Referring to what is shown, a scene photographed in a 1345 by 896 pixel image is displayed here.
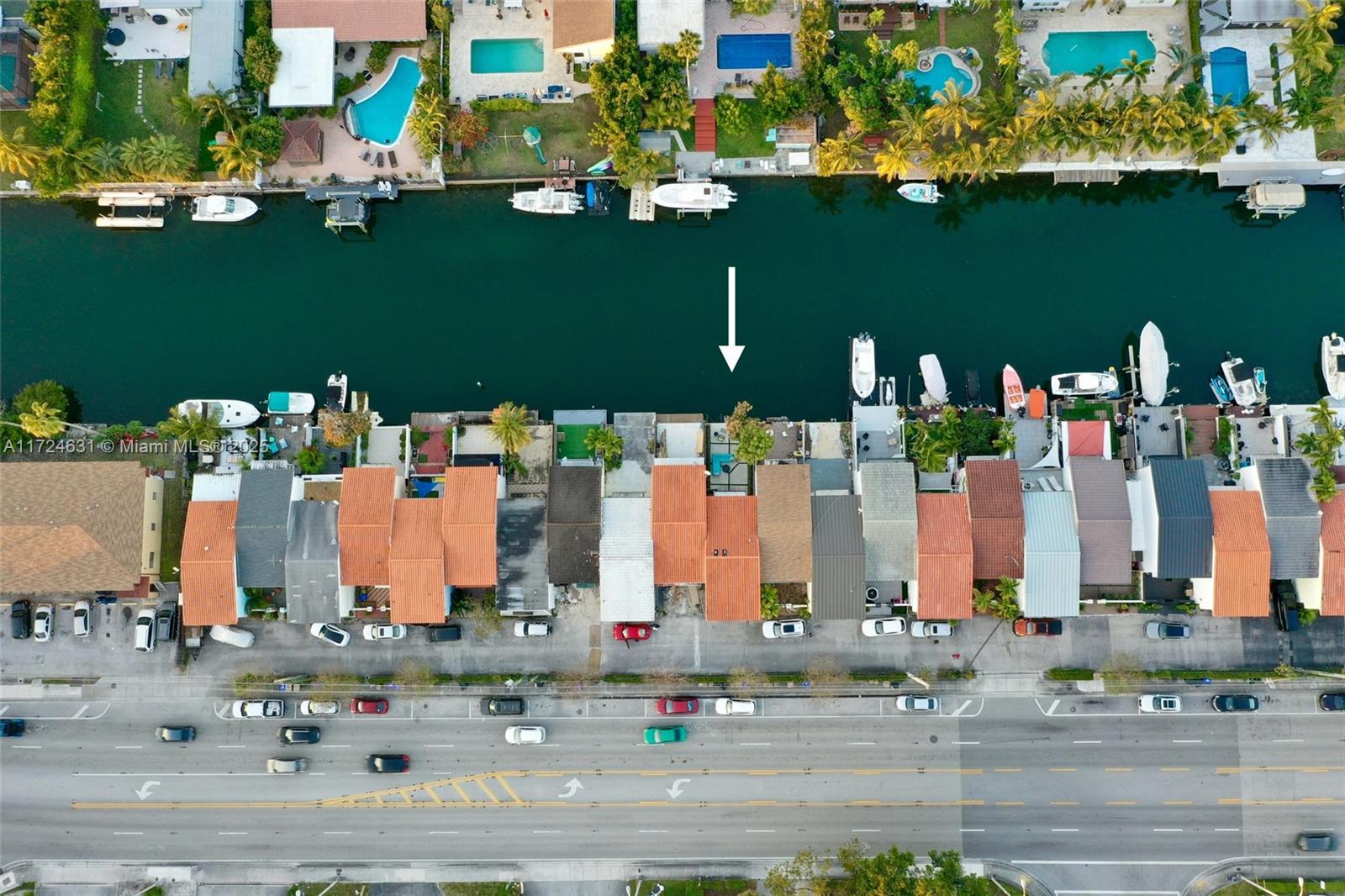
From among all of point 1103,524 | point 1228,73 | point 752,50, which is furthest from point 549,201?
point 1228,73

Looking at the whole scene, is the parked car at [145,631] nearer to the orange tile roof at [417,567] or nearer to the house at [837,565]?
the orange tile roof at [417,567]

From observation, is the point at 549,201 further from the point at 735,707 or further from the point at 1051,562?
the point at 1051,562

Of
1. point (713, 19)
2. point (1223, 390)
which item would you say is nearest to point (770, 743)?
point (1223, 390)

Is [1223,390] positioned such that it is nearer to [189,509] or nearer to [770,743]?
[770,743]

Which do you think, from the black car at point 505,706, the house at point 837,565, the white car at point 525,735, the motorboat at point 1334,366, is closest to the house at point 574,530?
the black car at point 505,706

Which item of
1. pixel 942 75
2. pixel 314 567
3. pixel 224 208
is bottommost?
pixel 314 567

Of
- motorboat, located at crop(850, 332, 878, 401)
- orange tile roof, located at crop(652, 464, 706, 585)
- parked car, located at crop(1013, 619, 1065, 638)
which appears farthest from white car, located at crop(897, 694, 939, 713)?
motorboat, located at crop(850, 332, 878, 401)

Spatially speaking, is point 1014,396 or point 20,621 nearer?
point 20,621
